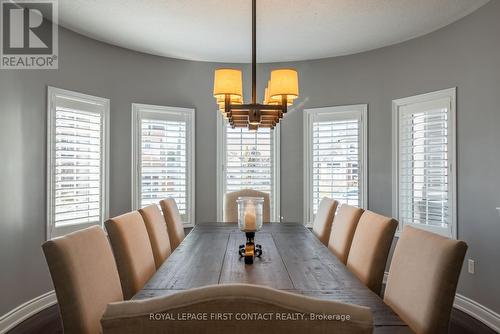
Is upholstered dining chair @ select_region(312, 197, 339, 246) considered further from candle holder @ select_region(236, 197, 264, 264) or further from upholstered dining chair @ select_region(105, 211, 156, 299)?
upholstered dining chair @ select_region(105, 211, 156, 299)

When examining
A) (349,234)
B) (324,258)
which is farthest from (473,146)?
(324,258)

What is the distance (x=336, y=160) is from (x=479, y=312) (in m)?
2.12

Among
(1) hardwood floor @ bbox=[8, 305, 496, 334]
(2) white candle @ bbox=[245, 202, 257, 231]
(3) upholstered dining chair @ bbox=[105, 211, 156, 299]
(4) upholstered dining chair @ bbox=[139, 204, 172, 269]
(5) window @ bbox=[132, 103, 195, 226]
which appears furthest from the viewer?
(5) window @ bbox=[132, 103, 195, 226]

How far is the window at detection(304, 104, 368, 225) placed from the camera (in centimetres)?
421

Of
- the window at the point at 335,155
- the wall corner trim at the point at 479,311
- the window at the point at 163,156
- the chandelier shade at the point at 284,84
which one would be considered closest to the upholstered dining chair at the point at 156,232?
the chandelier shade at the point at 284,84

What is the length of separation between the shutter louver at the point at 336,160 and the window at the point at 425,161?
0.48 meters

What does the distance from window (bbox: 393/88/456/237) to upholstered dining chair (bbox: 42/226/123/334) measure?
3197 mm

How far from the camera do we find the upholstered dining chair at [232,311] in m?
0.72

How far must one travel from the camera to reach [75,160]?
3.57m

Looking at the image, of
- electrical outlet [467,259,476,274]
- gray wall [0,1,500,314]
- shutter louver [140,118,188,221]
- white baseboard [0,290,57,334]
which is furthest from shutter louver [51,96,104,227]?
electrical outlet [467,259,476,274]

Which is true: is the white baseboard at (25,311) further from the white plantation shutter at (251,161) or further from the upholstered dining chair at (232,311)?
the upholstered dining chair at (232,311)

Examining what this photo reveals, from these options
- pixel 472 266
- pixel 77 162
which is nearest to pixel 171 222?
pixel 77 162

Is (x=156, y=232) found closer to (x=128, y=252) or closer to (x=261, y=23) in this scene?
(x=128, y=252)

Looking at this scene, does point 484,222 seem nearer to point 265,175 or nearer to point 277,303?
point 265,175
